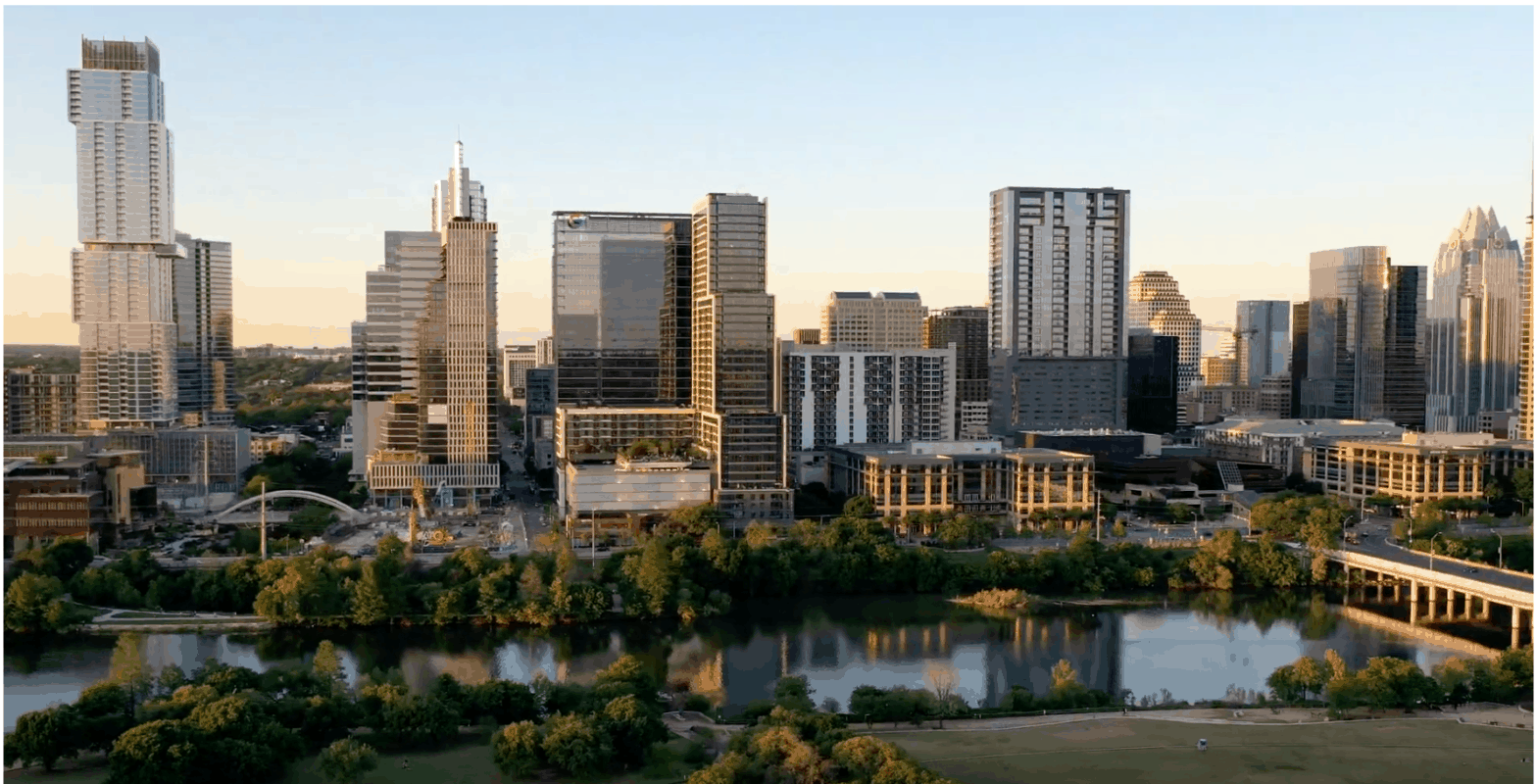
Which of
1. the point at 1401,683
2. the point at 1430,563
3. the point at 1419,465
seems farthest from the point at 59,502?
the point at 1419,465

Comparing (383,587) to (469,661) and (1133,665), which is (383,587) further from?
(1133,665)

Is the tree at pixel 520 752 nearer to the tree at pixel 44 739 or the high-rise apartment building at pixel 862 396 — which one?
the tree at pixel 44 739

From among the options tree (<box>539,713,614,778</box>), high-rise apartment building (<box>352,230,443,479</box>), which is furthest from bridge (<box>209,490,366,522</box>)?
tree (<box>539,713,614,778</box>)

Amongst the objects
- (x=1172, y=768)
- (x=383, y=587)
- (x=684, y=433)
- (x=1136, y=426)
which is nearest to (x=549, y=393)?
(x=684, y=433)

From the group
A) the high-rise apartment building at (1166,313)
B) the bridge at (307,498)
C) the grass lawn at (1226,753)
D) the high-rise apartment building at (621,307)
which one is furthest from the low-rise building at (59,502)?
the high-rise apartment building at (1166,313)

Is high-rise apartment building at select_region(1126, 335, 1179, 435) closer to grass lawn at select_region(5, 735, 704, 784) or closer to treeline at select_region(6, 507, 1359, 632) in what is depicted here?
treeline at select_region(6, 507, 1359, 632)
